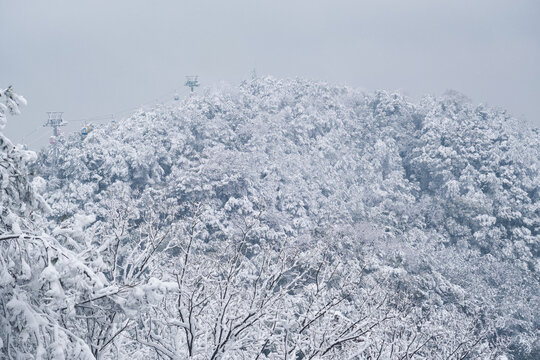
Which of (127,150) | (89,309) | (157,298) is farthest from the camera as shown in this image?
(127,150)

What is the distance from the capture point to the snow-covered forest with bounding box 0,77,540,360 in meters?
4.05

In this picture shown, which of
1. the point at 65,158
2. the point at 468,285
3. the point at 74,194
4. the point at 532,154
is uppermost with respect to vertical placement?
the point at 532,154

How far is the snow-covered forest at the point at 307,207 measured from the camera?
4.05 meters

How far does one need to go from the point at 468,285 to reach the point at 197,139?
3163cm

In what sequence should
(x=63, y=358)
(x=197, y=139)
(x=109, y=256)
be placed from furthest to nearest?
(x=197, y=139) → (x=109, y=256) → (x=63, y=358)

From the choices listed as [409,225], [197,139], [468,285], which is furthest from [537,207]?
[197,139]

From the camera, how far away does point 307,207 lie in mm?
41375

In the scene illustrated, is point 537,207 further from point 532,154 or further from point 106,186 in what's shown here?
point 106,186

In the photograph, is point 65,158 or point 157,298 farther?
point 65,158

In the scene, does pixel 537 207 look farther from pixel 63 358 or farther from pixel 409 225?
pixel 63 358

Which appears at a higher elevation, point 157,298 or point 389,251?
point 157,298

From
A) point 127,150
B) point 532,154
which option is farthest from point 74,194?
point 532,154

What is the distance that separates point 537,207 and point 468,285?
17613 mm

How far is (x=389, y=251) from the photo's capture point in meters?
34.5
